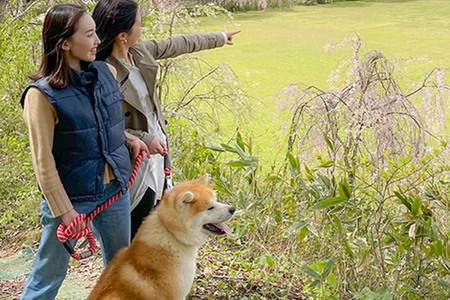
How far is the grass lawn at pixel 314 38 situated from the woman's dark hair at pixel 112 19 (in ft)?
15.1

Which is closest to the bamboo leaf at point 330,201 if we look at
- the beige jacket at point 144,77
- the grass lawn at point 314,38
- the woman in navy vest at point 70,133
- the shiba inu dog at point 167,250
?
the shiba inu dog at point 167,250

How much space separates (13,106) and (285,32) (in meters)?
11.1

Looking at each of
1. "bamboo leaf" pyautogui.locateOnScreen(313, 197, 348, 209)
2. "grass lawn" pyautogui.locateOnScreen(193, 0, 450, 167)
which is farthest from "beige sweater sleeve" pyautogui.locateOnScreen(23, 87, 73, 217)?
"grass lawn" pyautogui.locateOnScreen(193, 0, 450, 167)

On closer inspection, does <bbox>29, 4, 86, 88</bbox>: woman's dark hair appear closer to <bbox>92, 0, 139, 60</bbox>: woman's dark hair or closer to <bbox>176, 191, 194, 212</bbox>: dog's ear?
<bbox>92, 0, 139, 60</bbox>: woman's dark hair

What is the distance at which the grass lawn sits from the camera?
33.8ft

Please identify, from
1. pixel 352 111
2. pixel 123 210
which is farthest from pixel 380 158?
pixel 123 210

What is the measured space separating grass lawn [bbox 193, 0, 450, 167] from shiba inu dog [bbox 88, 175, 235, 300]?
4.52 m

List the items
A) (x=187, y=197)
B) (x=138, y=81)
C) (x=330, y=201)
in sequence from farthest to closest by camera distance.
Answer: (x=330, y=201), (x=138, y=81), (x=187, y=197)

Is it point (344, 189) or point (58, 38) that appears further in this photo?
point (344, 189)

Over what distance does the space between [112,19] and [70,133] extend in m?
0.50

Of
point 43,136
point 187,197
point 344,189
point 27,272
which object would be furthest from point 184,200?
point 27,272

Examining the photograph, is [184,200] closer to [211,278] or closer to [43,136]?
[43,136]

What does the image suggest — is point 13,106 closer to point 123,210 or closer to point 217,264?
point 217,264

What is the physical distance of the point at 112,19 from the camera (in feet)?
7.04
